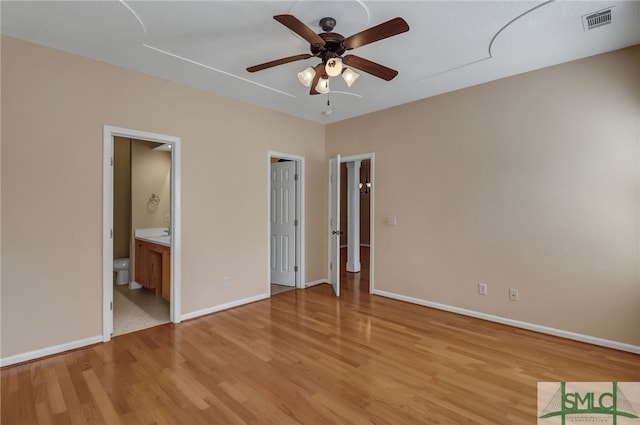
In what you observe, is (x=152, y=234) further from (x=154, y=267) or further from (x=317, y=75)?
(x=317, y=75)

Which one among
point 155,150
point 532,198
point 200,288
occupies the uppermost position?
point 155,150

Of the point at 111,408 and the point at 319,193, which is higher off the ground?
the point at 319,193

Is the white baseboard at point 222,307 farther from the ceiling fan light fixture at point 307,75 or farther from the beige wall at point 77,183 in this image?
the ceiling fan light fixture at point 307,75

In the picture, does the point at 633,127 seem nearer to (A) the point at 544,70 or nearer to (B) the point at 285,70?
(A) the point at 544,70

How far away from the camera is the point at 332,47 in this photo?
2.23 m

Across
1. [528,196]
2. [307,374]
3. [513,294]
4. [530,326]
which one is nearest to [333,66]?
[307,374]

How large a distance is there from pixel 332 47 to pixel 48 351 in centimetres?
355

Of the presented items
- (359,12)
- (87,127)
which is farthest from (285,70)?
(87,127)

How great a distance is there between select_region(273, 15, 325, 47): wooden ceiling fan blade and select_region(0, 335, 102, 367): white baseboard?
3.27 m

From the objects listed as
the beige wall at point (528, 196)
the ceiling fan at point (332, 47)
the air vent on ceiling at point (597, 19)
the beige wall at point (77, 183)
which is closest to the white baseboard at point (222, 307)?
the beige wall at point (77, 183)

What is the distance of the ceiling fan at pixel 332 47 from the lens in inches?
73.2

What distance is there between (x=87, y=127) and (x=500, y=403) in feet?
13.6

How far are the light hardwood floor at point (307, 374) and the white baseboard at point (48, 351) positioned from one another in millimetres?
72

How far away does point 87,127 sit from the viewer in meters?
2.89
